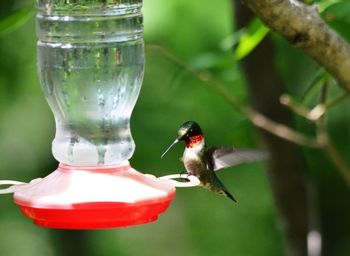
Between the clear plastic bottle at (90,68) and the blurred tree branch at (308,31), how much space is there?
0.49 metres

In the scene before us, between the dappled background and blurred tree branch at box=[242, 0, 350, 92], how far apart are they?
2.77ft

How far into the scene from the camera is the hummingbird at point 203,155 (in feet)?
7.77

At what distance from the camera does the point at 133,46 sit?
96.6 inches

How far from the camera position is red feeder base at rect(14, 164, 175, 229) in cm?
192

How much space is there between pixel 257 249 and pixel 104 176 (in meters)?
4.85

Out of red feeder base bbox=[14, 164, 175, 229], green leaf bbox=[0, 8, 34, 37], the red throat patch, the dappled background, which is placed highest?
green leaf bbox=[0, 8, 34, 37]

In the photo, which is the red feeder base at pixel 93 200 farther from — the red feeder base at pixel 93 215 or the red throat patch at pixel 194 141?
the red throat patch at pixel 194 141

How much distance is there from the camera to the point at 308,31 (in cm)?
210

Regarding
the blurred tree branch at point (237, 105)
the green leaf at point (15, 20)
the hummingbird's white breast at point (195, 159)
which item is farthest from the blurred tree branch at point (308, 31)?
the green leaf at point (15, 20)

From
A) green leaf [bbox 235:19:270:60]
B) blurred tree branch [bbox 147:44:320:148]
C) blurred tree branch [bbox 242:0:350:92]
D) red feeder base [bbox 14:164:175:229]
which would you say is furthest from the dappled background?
red feeder base [bbox 14:164:175:229]

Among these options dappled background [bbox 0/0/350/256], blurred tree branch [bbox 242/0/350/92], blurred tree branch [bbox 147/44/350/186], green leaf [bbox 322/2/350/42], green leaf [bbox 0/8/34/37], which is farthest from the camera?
dappled background [bbox 0/0/350/256]

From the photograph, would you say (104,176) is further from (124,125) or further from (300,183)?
(300,183)

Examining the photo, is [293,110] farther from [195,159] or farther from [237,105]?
[195,159]

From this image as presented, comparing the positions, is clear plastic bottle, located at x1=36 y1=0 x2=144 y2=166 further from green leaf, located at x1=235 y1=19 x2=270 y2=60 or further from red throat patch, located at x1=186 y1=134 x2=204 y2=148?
green leaf, located at x1=235 y1=19 x2=270 y2=60
